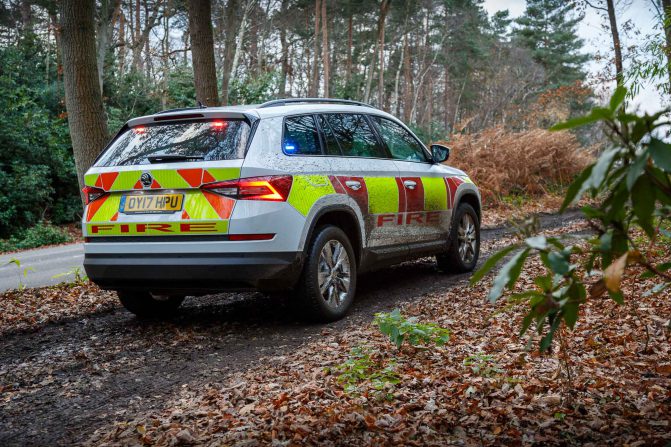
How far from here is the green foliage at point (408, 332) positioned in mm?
4348

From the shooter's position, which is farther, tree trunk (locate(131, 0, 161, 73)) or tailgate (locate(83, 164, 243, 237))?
tree trunk (locate(131, 0, 161, 73))

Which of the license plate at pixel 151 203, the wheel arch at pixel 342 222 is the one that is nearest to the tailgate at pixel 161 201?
the license plate at pixel 151 203

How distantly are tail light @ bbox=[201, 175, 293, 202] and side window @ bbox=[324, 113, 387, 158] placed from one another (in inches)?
47.8

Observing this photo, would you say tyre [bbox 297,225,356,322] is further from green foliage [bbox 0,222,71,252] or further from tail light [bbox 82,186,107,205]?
green foliage [bbox 0,222,71,252]

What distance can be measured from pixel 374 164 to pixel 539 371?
10.0 feet

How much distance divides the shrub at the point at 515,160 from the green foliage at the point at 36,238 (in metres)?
11.5

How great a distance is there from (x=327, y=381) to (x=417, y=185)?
136 inches

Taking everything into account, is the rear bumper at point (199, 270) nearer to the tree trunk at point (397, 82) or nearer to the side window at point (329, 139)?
the side window at point (329, 139)

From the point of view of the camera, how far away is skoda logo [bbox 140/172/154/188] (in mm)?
5188

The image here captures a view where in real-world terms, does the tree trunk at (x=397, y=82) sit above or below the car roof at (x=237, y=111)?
above

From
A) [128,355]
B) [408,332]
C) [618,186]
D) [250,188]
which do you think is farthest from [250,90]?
[618,186]

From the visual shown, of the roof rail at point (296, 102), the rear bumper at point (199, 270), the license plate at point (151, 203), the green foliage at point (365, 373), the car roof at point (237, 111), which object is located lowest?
the green foliage at point (365, 373)

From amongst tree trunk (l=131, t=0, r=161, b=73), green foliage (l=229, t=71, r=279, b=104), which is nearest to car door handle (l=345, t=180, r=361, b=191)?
green foliage (l=229, t=71, r=279, b=104)

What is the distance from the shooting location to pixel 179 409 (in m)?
3.70
